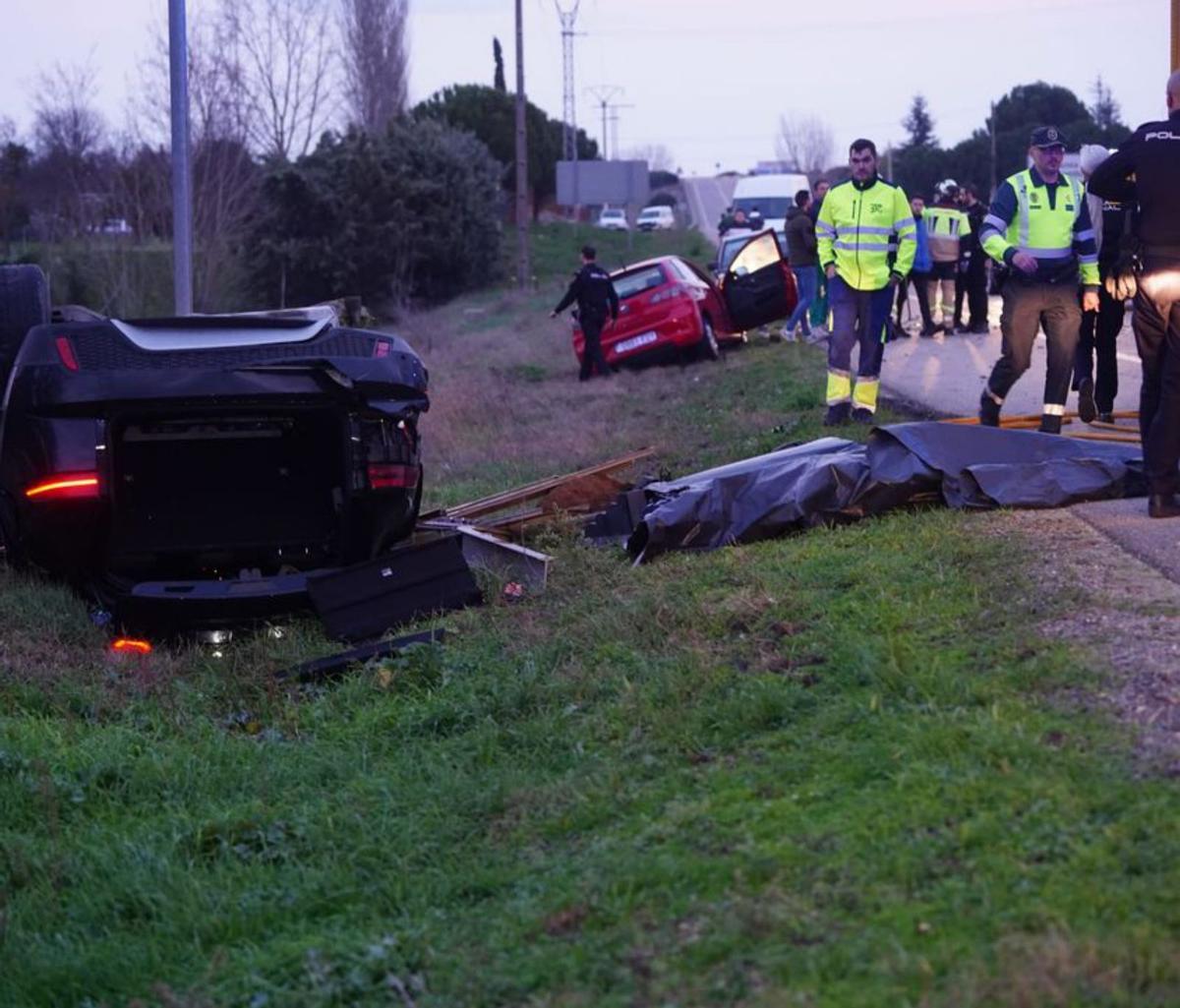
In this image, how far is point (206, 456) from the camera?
827cm

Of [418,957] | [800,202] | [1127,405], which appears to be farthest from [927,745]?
[800,202]

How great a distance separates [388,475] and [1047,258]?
4288mm

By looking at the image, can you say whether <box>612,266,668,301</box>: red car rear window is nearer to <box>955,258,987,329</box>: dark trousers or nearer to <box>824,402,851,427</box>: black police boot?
<box>955,258,987,329</box>: dark trousers

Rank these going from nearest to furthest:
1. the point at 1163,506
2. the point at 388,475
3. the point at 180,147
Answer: the point at 1163,506 < the point at 388,475 < the point at 180,147

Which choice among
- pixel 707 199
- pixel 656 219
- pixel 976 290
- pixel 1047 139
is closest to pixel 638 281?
pixel 976 290

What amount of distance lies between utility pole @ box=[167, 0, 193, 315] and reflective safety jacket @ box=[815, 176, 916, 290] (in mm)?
6776

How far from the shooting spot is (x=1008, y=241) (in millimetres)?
9742

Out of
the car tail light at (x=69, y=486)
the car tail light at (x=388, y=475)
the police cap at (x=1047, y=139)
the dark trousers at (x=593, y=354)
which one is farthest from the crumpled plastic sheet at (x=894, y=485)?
the dark trousers at (x=593, y=354)

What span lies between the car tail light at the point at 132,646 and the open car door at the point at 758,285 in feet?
47.2

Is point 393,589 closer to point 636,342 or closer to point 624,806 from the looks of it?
point 624,806

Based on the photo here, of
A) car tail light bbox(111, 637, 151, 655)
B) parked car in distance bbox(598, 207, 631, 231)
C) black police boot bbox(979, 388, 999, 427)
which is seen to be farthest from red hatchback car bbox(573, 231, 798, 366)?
parked car in distance bbox(598, 207, 631, 231)

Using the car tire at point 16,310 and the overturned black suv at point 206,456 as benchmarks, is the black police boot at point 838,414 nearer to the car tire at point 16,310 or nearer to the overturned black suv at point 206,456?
the overturned black suv at point 206,456

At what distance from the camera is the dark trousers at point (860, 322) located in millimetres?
11305

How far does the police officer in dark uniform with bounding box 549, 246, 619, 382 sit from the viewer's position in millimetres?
20094
